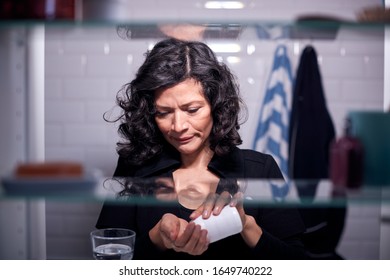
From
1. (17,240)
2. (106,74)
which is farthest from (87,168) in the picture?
(106,74)

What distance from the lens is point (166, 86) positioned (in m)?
0.70

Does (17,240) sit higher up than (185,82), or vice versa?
(185,82)

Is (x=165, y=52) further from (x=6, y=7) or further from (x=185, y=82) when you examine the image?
(x=6, y=7)

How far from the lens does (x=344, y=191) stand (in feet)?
Result: 1.90

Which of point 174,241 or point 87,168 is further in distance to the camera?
point 174,241

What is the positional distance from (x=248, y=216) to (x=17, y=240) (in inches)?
14.0

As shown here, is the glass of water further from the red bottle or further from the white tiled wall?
the red bottle

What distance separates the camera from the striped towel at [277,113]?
2.71 ft

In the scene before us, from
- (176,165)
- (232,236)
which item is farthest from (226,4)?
(232,236)

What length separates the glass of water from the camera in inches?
27.8

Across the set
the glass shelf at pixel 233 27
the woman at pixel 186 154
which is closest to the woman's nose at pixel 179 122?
the woman at pixel 186 154

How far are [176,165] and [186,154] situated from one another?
27 millimetres

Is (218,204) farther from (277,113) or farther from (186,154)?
(277,113)

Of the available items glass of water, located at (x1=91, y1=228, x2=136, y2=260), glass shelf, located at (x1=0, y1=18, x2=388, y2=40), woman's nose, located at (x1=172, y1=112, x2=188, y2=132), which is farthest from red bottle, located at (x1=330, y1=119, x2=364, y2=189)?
glass of water, located at (x1=91, y1=228, x2=136, y2=260)
